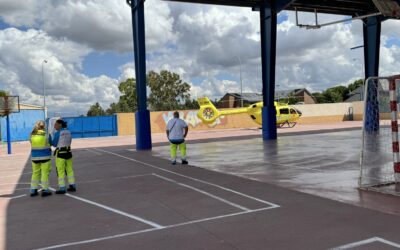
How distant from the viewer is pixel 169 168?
13.6 meters

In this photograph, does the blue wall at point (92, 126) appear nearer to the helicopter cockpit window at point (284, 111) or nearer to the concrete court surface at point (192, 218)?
the helicopter cockpit window at point (284, 111)

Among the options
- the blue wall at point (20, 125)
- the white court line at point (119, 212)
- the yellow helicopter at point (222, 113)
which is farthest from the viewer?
the yellow helicopter at point (222, 113)

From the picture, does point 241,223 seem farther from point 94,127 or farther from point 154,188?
point 94,127

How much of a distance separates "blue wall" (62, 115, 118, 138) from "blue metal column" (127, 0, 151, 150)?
963 inches

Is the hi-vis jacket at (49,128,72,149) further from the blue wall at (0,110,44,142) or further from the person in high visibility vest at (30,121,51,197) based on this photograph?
the blue wall at (0,110,44,142)

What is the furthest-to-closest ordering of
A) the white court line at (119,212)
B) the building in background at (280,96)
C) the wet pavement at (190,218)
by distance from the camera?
1. the building in background at (280,96)
2. the white court line at (119,212)
3. the wet pavement at (190,218)

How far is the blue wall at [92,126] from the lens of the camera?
44125mm

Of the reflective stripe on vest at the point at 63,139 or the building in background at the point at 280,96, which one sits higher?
the building in background at the point at 280,96

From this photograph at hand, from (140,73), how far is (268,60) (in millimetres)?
7735

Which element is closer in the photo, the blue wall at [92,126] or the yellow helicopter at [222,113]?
the yellow helicopter at [222,113]

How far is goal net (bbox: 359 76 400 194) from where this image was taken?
9.17 m

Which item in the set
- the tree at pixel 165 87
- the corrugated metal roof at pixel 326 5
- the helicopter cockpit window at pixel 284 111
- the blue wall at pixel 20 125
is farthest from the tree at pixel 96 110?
the corrugated metal roof at pixel 326 5

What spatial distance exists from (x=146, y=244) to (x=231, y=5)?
69.9ft

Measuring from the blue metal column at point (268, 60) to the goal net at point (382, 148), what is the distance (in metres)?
8.95
